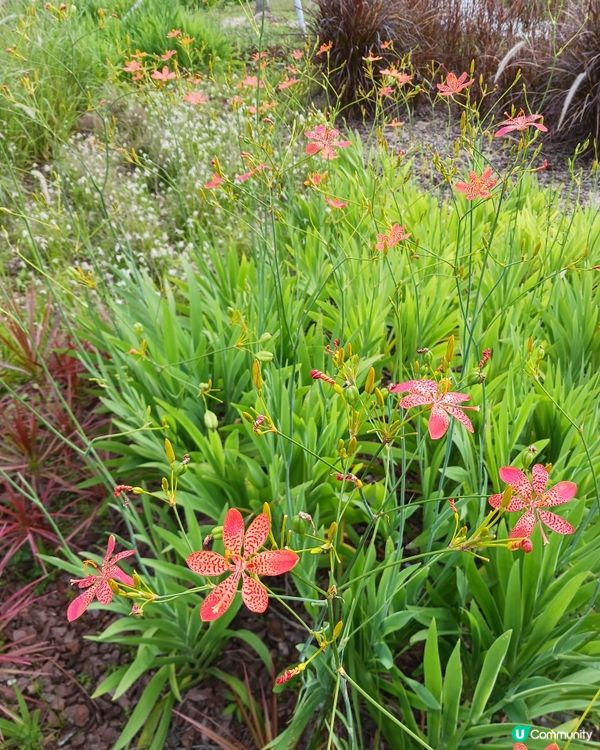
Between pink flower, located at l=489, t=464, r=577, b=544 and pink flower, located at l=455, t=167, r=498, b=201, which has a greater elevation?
pink flower, located at l=455, t=167, r=498, b=201

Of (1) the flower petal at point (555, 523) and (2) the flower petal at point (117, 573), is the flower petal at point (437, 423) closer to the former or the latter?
(1) the flower petal at point (555, 523)

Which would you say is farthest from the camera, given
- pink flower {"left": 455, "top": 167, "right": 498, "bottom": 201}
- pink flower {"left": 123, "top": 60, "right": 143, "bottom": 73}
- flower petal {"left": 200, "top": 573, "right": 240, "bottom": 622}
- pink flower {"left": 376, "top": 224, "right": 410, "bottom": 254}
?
pink flower {"left": 123, "top": 60, "right": 143, "bottom": 73}

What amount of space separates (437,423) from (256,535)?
270 mm

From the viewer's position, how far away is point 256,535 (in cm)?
65

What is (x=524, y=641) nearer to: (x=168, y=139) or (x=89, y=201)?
(x=89, y=201)


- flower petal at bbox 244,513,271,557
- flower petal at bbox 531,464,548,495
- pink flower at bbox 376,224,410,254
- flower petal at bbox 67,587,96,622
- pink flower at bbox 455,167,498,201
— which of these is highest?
pink flower at bbox 455,167,498,201

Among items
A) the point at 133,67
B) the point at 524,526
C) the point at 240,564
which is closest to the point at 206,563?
the point at 240,564

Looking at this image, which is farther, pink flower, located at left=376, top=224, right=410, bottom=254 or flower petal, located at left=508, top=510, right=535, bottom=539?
pink flower, located at left=376, top=224, right=410, bottom=254

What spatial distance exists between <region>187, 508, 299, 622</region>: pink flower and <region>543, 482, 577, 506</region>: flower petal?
0.43m

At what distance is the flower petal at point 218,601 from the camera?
1.89 ft

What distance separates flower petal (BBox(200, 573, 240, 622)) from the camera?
1.89ft

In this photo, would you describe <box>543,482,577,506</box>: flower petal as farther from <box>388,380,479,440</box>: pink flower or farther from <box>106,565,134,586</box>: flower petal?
<box>106,565,134,586</box>: flower petal
